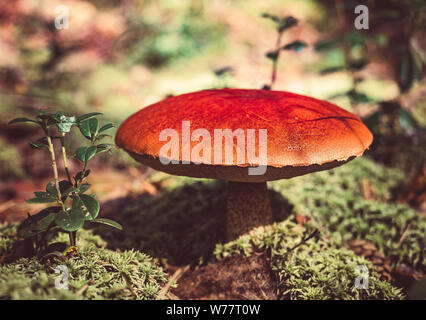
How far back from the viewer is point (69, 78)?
5.45 metres

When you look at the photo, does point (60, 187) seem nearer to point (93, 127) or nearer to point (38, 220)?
point (38, 220)

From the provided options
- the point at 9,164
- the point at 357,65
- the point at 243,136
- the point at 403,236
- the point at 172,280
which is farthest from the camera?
the point at 9,164

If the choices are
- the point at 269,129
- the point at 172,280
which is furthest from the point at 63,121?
the point at 172,280

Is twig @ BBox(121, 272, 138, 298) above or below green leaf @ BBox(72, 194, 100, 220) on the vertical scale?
below

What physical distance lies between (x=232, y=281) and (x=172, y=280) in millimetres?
304

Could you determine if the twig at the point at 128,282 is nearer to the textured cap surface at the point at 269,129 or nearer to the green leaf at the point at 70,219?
the green leaf at the point at 70,219

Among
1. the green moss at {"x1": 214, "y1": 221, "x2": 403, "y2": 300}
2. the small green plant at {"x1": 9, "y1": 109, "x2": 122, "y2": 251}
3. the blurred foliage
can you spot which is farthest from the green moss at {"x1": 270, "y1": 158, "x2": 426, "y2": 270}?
the blurred foliage

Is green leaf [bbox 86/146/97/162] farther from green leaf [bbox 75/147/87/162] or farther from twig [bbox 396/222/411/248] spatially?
twig [bbox 396/222/411/248]

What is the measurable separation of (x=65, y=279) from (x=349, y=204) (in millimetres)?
1935

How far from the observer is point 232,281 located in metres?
1.46

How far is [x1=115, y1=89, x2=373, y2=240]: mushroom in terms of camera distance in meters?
0.99

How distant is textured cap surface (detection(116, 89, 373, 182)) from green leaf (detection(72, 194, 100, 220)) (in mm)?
244
